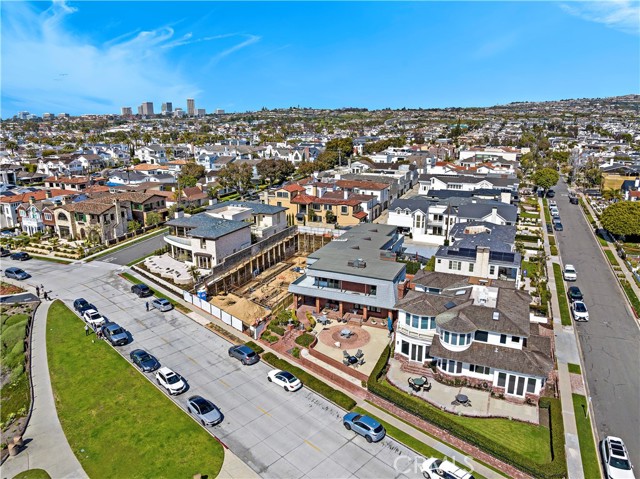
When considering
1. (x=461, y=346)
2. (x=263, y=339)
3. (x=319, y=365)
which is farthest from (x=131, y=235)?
(x=461, y=346)

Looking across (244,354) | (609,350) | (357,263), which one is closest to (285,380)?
(244,354)

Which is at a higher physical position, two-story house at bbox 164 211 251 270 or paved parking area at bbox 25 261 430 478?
two-story house at bbox 164 211 251 270

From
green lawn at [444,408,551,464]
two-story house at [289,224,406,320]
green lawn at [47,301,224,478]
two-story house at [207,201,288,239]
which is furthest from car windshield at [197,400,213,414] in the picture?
two-story house at [207,201,288,239]

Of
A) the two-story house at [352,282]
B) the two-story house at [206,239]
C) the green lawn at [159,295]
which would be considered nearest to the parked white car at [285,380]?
the two-story house at [352,282]

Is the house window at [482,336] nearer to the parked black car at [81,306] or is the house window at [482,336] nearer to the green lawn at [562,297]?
the green lawn at [562,297]

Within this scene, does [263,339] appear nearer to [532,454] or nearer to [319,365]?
[319,365]

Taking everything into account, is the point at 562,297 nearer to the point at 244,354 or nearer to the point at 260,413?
the point at 244,354

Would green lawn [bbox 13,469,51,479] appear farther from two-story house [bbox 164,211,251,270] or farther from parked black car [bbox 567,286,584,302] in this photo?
parked black car [bbox 567,286,584,302]
